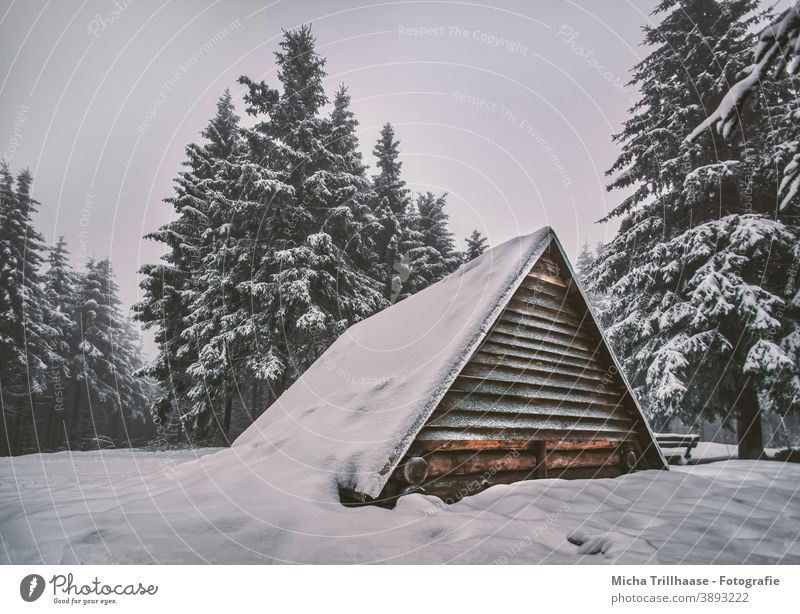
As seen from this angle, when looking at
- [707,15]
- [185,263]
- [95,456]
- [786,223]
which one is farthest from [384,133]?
[95,456]

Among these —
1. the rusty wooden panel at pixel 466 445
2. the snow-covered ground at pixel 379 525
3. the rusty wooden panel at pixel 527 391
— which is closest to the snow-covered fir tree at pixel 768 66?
the snow-covered ground at pixel 379 525

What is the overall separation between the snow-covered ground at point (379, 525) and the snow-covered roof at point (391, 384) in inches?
14.1

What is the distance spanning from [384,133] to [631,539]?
919 inches

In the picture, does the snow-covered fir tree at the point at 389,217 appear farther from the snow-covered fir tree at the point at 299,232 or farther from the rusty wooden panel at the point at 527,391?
the rusty wooden panel at the point at 527,391

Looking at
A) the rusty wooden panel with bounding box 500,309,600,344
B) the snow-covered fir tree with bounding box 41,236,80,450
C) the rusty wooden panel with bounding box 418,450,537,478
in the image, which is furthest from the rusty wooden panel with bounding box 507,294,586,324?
the snow-covered fir tree with bounding box 41,236,80,450

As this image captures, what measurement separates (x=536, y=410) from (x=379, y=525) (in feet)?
9.80

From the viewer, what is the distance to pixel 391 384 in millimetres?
4262

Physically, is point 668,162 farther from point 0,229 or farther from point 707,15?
point 0,229

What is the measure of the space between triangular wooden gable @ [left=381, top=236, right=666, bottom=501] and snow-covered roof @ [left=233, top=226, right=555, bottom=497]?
447 millimetres

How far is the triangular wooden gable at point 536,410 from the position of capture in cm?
411

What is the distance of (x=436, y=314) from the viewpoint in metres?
5.36

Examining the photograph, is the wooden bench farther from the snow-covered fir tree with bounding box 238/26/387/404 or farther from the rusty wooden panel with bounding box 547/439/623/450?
the snow-covered fir tree with bounding box 238/26/387/404

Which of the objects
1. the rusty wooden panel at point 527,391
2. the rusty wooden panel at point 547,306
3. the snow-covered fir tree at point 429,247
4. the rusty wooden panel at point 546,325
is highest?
the snow-covered fir tree at point 429,247

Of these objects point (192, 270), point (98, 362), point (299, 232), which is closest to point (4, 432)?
point (98, 362)
